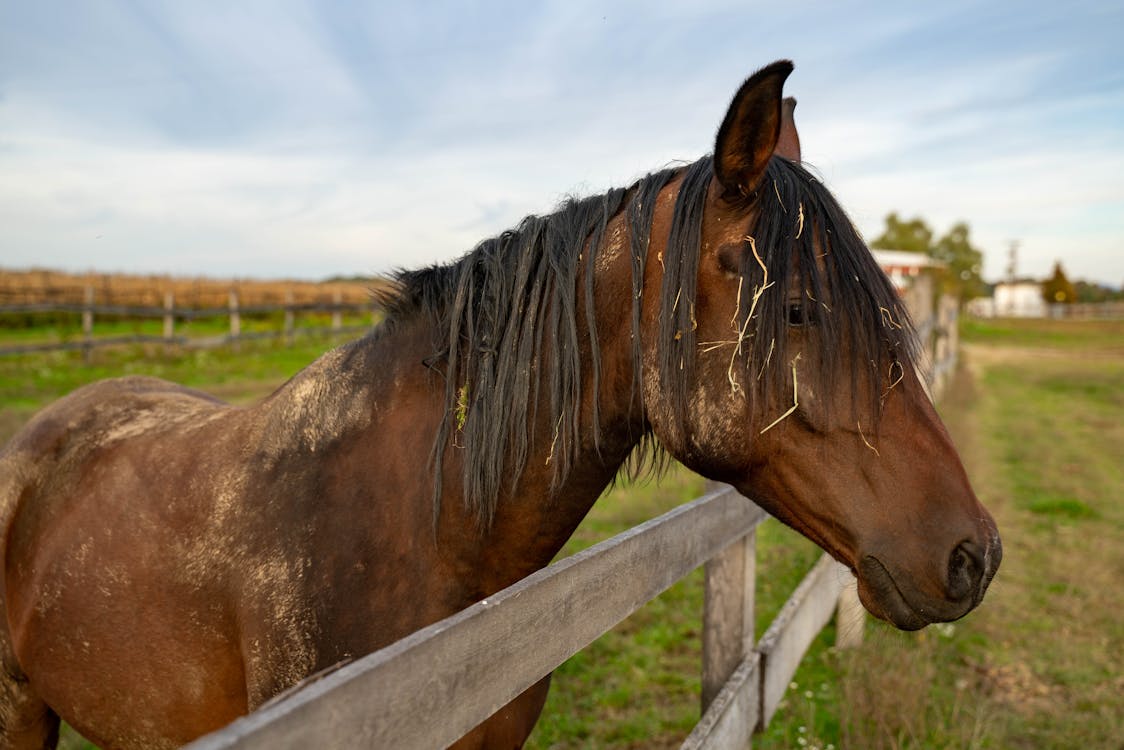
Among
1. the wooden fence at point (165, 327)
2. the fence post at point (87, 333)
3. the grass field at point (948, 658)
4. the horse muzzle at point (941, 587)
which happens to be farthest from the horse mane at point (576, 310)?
the fence post at point (87, 333)

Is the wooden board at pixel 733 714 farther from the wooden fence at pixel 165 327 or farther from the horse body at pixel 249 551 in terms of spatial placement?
the wooden fence at pixel 165 327

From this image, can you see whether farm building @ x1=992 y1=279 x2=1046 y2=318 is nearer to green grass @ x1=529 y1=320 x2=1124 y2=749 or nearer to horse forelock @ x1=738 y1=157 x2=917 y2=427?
green grass @ x1=529 y1=320 x2=1124 y2=749

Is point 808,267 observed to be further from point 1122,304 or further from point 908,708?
point 1122,304

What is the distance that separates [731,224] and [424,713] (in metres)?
1.29

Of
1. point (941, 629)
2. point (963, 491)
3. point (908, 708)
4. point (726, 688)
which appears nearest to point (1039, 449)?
point (941, 629)

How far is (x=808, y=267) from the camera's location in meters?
1.71

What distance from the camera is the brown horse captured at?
1.66m

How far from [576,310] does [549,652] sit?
86cm

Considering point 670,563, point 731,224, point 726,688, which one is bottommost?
point 726,688

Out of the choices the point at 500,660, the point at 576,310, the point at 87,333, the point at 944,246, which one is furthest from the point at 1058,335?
the point at 500,660

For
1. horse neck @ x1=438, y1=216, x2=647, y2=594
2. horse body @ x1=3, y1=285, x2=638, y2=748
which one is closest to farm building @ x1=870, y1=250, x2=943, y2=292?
horse neck @ x1=438, y1=216, x2=647, y2=594

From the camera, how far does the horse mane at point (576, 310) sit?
1.69m

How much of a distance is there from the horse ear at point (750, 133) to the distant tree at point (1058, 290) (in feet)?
292

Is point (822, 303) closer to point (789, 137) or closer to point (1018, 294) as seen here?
point (789, 137)
